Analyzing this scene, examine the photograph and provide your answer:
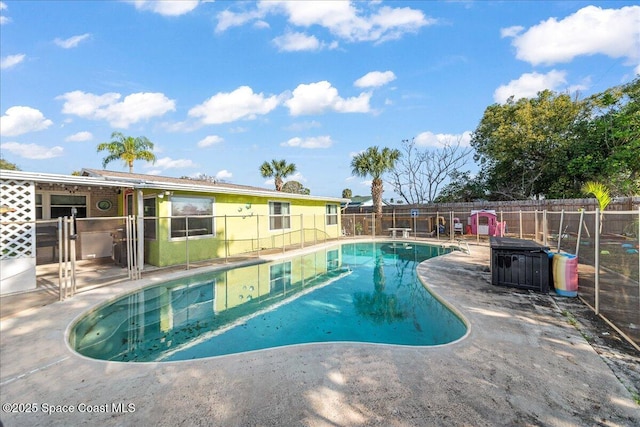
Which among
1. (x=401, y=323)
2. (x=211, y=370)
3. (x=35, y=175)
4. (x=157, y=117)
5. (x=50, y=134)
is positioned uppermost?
(x=157, y=117)

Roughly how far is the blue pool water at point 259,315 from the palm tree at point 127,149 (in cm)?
1823

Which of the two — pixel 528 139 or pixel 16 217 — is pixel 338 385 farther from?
pixel 528 139

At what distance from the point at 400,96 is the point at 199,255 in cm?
1480

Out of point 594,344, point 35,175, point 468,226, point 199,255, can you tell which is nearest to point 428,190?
point 468,226

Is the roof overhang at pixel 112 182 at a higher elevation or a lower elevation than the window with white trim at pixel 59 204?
higher

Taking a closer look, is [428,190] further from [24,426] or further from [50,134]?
[50,134]

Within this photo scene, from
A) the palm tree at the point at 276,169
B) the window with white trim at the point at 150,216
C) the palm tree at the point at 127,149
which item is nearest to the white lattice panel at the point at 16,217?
the window with white trim at the point at 150,216

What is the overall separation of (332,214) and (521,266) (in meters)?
12.2

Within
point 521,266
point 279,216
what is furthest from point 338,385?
point 279,216

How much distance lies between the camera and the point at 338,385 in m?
2.79

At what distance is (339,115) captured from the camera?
71.0 feet

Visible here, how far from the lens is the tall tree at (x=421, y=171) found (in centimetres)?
2334

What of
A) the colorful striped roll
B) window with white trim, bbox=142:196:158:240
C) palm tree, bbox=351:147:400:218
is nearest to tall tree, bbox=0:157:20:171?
window with white trim, bbox=142:196:158:240

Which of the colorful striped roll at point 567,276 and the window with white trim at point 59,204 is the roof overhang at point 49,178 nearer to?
the window with white trim at point 59,204
